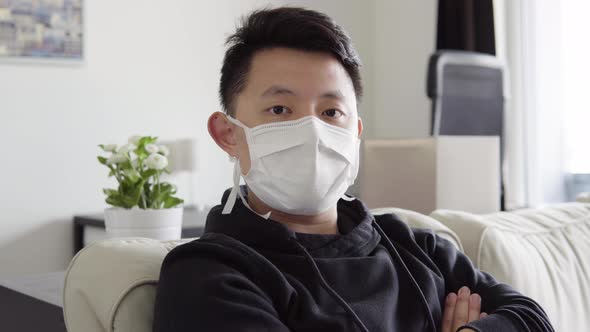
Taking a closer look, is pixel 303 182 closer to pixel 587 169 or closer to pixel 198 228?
pixel 198 228

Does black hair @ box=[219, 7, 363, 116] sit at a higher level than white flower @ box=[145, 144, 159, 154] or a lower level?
higher

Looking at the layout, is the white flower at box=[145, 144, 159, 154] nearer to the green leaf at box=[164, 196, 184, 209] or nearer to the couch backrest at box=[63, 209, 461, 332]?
the green leaf at box=[164, 196, 184, 209]

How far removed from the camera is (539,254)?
5.42ft

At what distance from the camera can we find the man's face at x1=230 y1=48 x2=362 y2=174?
1149 mm

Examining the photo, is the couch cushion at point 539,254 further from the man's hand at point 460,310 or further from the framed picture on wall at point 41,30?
the framed picture on wall at point 41,30

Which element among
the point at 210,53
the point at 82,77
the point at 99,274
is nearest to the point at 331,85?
the point at 99,274

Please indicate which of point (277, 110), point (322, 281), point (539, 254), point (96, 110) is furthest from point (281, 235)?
point (96, 110)

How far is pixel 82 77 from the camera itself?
11.3 ft

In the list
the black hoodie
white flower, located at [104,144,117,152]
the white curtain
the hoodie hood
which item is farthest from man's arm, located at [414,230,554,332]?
the white curtain

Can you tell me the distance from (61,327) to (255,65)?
570 millimetres

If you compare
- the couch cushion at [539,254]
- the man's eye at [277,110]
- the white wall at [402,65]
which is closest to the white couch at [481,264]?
the couch cushion at [539,254]

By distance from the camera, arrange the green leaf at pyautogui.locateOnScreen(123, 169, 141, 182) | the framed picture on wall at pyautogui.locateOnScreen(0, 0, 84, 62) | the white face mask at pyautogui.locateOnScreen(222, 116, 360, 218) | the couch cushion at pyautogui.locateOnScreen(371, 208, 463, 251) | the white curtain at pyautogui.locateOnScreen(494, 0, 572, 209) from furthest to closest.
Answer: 1. the white curtain at pyautogui.locateOnScreen(494, 0, 572, 209)
2. the framed picture on wall at pyautogui.locateOnScreen(0, 0, 84, 62)
3. the green leaf at pyautogui.locateOnScreen(123, 169, 141, 182)
4. the couch cushion at pyautogui.locateOnScreen(371, 208, 463, 251)
5. the white face mask at pyautogui.locateOnScreen(222, 116, 360, 218)

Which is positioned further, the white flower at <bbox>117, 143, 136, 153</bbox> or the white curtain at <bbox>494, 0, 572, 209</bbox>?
the white curtain at <bbox>494, 0, 572, 209</bbox>

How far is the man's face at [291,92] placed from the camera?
1.15 meters
